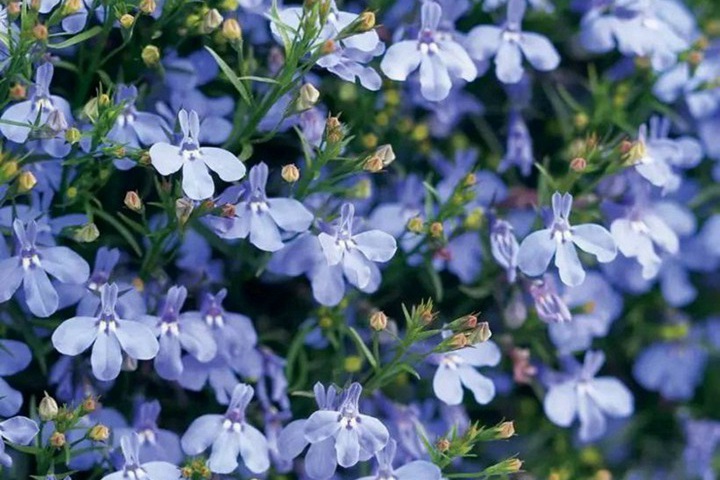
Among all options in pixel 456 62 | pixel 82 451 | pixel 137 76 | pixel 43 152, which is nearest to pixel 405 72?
pixel 456 62

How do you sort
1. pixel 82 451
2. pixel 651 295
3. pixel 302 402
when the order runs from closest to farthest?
pixel 82 451 → pixel 302 402 → pixel 651 295

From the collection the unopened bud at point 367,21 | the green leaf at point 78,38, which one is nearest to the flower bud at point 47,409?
the green leaf at point 78,38

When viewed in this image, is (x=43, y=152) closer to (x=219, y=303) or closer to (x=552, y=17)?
(x=219, y=303)

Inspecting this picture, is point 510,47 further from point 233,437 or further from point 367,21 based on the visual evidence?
point 233,437

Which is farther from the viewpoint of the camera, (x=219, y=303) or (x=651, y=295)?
(x=651, y=295)

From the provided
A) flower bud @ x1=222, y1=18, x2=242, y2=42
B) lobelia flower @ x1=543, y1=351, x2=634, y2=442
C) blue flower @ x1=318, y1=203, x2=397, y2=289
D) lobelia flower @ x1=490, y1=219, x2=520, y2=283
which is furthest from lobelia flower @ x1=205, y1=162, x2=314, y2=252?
lobelia flower @ x1=543, y1=351, x2=634, y2=442

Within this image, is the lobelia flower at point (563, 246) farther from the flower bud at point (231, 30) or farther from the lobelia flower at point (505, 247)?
the flower bud at point (231, 30)
